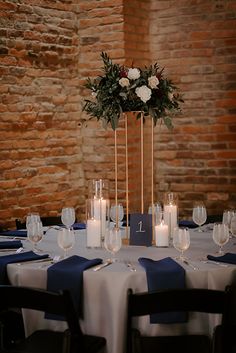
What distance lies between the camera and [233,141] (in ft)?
20.2

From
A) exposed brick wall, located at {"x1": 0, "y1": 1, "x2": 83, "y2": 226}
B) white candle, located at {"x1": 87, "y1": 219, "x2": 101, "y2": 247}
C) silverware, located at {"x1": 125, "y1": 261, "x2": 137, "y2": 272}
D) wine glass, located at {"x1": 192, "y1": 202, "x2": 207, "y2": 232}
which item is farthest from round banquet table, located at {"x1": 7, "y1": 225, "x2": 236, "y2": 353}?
exposed brick wall, located at {"x1": 0, "y1": 1, "x2": 83, "y2": 226}

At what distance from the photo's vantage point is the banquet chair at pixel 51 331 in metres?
3.05

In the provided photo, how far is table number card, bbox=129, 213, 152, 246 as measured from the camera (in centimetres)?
408

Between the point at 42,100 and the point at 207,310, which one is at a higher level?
the point at 42,100

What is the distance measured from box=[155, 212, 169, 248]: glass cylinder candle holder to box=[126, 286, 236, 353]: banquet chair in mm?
768

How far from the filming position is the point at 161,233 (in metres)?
4.07

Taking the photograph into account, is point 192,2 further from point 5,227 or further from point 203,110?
point 5,227

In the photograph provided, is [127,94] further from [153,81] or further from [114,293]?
[114,293]

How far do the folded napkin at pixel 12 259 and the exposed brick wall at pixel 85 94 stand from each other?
201cm

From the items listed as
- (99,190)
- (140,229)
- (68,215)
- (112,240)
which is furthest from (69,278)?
(68,215)

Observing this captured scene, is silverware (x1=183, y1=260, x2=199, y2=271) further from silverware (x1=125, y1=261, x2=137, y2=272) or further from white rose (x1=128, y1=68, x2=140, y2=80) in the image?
white rose (x1=128, y1=68, x2=140, y2=80)

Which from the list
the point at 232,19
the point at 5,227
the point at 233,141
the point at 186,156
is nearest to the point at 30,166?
the point at 5,227

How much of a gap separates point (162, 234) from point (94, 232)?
41 centimetres

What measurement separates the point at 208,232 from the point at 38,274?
4.55 feet
